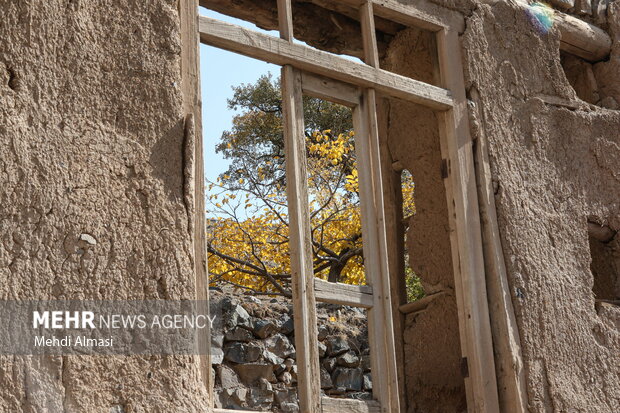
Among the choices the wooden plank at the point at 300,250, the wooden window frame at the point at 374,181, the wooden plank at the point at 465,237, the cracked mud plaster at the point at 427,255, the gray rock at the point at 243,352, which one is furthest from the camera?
the gray rock at the point at 243,352

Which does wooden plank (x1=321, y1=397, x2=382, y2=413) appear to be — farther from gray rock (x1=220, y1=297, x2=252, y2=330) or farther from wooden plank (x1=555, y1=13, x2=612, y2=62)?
gray rock (x1=220, y1=297, x2=252, y2=330)

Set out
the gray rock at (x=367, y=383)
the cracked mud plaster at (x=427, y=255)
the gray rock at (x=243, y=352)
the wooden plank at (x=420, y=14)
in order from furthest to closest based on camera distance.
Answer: the gray rock at (x=367, y=383), the gray rock at (x=243, y=352), the cracked mud plaster at (x=427, y=255), the wooden plank at (x=420, y=14)

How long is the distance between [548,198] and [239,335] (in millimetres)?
2890

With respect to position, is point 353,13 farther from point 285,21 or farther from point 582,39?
point 582,39

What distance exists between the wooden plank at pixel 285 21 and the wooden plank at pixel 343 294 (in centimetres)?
114

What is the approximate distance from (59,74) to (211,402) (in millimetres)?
1354

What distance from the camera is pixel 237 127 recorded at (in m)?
14.9

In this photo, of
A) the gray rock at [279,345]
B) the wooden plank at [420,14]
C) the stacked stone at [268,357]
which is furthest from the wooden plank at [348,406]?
the gray rock at [279,345]

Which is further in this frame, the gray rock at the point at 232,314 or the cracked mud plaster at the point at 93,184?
the gray rock at the point at 232,314

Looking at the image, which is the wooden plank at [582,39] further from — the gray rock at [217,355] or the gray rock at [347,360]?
the gray rock at [217,355]

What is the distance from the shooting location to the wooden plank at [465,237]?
4883 millimetres

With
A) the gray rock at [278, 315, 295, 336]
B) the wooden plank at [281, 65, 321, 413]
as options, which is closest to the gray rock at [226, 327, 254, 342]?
the gray rock at [278, 315, 295, 336]

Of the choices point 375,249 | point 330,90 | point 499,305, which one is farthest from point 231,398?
point 330,90

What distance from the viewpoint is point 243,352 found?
24.3 ft
